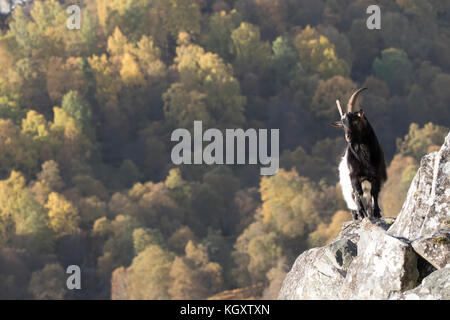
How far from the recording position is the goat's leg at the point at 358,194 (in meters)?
12.0

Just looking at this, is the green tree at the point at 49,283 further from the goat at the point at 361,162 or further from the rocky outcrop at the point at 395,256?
the rocky outcrop at the point at 395,256

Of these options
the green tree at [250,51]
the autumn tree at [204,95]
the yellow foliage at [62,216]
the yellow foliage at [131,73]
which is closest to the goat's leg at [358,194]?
the yellow foliage at [62,216]

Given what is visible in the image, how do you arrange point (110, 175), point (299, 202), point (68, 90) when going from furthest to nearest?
point (68, 90), point (110, 175), point (299, 202)

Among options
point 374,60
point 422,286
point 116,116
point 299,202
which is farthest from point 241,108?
point 422,286

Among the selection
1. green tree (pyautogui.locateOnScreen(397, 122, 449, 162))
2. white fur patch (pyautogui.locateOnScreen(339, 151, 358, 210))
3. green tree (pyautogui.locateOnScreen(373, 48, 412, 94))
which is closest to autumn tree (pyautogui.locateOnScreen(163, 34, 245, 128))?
green tree (pyautogui.locateOnScreen(373, 48, 412, 94))

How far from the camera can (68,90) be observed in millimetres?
145875

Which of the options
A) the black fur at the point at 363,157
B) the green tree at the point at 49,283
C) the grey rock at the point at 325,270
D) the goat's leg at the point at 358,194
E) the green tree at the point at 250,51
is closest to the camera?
the grey rock at the point at 325,270

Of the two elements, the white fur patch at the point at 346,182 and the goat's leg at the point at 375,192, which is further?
the white fur patch at the point at 346,182

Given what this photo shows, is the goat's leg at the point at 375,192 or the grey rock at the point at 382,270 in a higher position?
the goat's leg at the point at 375,192

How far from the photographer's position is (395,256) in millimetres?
9344
